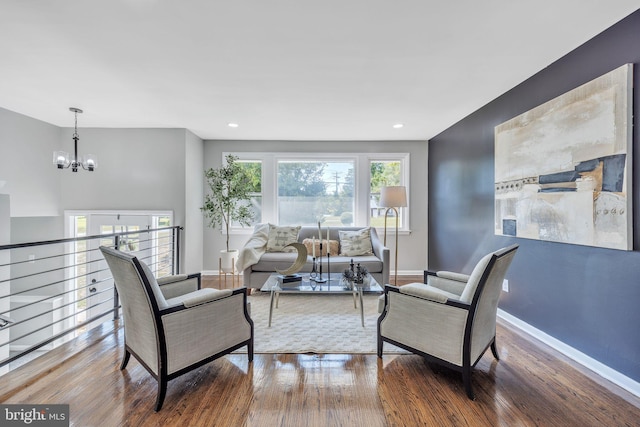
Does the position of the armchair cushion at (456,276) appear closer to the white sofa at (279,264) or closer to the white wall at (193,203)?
the white sofa at (279,264)

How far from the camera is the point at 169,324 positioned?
1655 mm

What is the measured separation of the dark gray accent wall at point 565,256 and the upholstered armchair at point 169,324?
2.54 metres

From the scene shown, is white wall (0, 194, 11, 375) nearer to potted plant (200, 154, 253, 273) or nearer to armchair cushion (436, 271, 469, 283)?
potted plant (200, 154, 253, 273)

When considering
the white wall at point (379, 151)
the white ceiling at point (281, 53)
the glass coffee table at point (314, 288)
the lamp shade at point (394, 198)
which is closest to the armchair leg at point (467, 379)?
the glass coffee table at point (314, 288)

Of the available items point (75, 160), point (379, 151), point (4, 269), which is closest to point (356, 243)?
point (379, 151)

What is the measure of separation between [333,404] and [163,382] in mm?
1013

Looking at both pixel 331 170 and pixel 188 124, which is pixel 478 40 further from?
pixel 188 124

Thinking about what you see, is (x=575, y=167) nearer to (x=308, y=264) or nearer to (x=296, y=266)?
(x=296, y=266)

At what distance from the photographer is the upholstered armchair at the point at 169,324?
1625mm

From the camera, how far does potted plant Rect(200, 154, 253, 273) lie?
4.19 meters

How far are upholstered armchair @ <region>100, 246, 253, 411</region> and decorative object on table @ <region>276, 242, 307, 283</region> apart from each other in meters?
0.75

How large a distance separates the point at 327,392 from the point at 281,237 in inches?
105

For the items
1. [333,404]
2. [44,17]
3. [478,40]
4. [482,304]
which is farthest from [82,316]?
[478,40]

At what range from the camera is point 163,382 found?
163 centimetres
